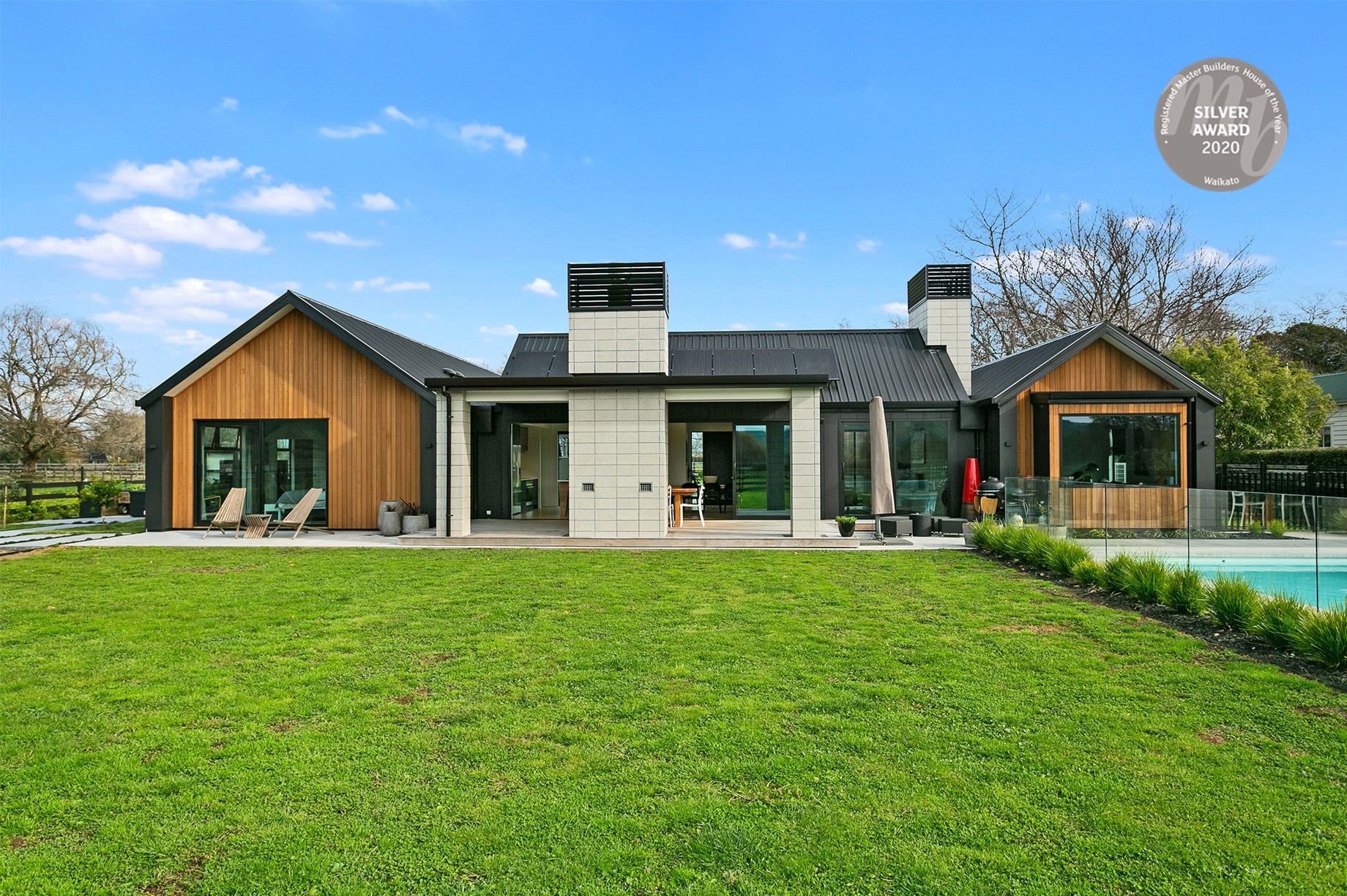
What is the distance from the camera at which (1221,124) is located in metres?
15.5

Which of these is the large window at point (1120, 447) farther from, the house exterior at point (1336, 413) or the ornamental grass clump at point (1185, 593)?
the house exterior at point (1336, 413)

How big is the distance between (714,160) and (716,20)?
19.5 feet

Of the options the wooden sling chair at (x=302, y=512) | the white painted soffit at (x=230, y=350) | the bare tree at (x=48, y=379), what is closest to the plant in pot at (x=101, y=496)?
the white painted soffit at (x=230, y=350)

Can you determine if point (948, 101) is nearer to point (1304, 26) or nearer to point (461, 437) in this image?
point (1304, 26)

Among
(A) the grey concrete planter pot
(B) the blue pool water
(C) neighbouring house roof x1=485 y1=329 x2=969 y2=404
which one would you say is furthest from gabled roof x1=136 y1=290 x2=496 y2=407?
(B) the blue pool water

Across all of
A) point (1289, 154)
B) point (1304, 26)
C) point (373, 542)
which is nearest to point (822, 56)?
point (1304, 26)

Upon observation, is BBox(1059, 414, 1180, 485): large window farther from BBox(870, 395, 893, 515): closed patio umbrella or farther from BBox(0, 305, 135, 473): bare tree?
BBox(0, 305, 135, 473): bare tree

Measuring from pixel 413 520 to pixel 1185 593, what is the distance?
1235 centimetres

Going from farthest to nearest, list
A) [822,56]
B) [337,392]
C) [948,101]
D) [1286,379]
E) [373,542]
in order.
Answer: [1286,379]
[948,101]
[337,392]
[822,56]
[373,542]

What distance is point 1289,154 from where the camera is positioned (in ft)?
54.5

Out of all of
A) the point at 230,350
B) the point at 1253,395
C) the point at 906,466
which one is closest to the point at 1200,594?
the point at 906,466

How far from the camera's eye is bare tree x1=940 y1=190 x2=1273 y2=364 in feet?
91.3

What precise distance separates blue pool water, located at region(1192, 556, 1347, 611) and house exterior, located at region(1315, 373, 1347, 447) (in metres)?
32.1

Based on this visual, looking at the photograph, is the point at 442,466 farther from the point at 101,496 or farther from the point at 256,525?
the point at 101,496
